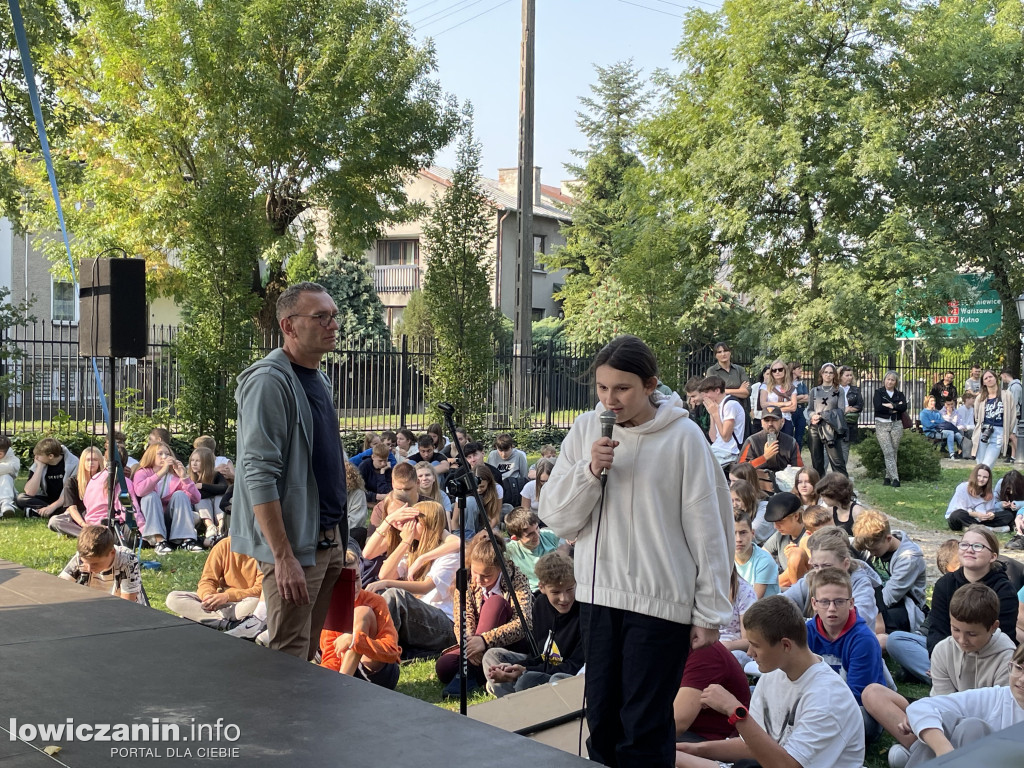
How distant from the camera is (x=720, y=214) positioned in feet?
Result: 83.3

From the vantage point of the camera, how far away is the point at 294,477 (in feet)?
12.4

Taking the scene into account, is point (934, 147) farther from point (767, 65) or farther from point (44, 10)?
point (44, 10)

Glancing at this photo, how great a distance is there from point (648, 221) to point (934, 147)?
7.61 m

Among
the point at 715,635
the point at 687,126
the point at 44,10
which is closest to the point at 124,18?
the point at 44,10

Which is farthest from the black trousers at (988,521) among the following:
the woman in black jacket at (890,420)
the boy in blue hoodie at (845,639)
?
the boy in blue hoodie at (845,639)

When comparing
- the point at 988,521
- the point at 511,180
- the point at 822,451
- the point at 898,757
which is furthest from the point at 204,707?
the point at 511,180

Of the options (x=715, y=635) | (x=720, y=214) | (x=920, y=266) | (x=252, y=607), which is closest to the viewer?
(x=715, y=635)

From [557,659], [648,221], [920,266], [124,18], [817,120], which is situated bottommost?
[557,659]

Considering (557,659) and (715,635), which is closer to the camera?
(715,635)

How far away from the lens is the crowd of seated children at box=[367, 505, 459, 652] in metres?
6.74

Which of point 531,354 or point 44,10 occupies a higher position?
point 44,10

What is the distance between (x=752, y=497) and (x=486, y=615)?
2544 millimetres

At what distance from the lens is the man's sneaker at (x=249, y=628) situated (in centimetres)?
606

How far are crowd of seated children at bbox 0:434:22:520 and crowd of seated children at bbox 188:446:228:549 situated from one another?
2.59 metres
